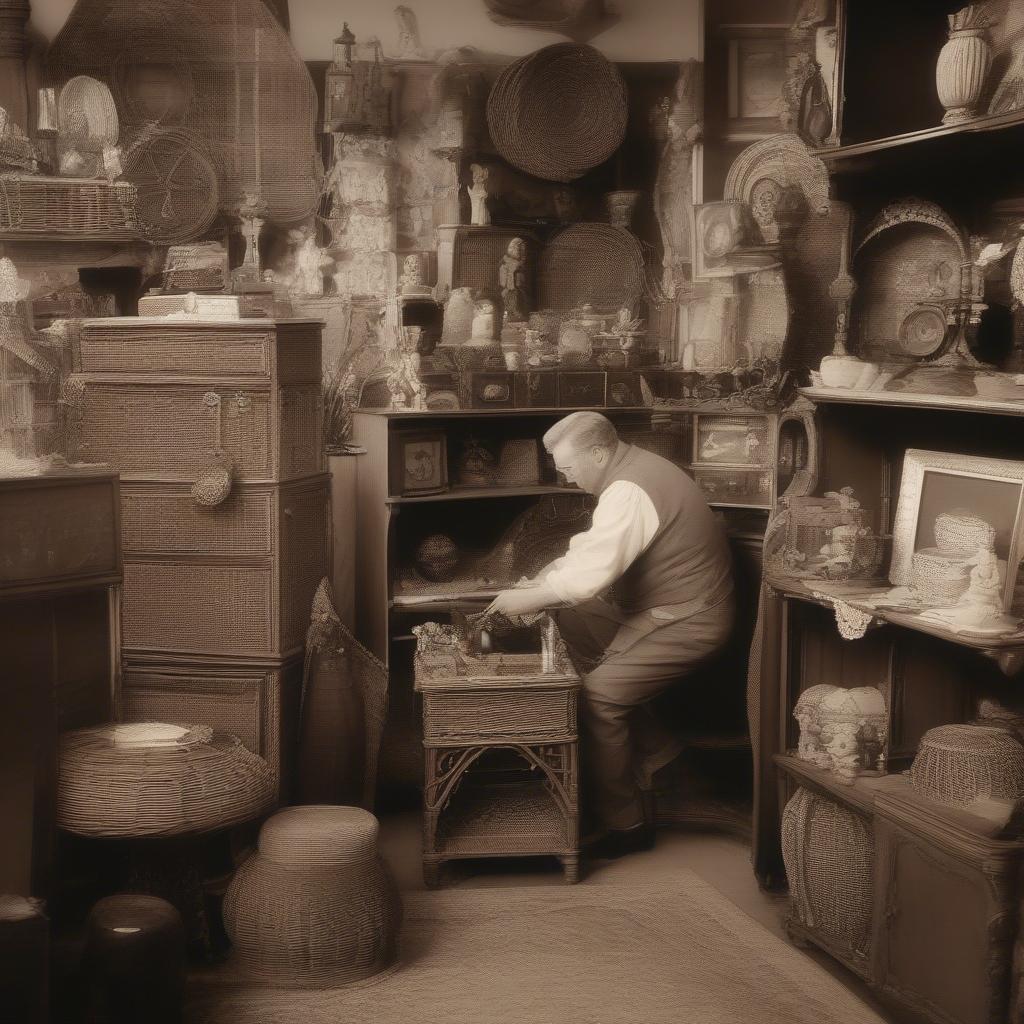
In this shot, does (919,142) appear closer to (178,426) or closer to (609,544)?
(609,544)

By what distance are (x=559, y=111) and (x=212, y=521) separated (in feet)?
8.25

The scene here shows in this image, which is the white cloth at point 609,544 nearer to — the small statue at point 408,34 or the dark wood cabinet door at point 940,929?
the dark wood cabinet door at point 940,929

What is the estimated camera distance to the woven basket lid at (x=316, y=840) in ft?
12.8

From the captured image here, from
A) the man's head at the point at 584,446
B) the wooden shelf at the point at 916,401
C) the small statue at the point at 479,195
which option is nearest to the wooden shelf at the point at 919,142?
the wooden shelf at the point at 916,401

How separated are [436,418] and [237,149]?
4.89ft

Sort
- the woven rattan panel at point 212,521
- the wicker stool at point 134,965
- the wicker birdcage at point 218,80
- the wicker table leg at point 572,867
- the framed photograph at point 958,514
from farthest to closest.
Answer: the wicker birdcage at point 218,80 < the woven rattan panel at point 212,521 < the wicker table leg at point 572,867 < the framed photograph at point 958,514 < the wicker stool at point 134,965

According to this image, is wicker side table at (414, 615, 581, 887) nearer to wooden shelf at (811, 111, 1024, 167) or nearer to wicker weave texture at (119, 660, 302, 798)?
wicker weave texture at (119, 660, 302, 798)

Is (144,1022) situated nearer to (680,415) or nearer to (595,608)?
(595,608)

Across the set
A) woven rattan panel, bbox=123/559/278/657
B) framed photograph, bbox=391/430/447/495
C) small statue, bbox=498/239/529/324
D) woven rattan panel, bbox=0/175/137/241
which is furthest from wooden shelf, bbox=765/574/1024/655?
woven rattan panel, bbox=0/175/137/241

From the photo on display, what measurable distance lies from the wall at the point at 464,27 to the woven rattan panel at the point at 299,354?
62.8 inches

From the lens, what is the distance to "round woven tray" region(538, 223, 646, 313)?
20.0 ft

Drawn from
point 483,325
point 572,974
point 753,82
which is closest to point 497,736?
point 572,974

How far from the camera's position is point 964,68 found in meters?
3.63

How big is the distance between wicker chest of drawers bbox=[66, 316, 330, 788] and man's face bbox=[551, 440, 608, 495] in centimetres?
96
